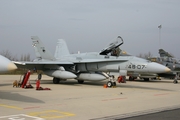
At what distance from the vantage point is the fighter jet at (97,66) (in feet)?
48.9

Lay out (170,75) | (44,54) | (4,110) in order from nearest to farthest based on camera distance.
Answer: (4,110) < (44,54) < (170,75)

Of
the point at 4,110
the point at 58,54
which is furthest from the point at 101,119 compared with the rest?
the point at 58,54

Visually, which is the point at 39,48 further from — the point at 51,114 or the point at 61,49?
the point at 51,114

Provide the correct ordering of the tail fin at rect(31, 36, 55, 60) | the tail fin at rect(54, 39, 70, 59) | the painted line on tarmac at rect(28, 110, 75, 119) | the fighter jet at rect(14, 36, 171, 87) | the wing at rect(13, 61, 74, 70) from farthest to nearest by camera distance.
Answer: the tail fin at rect(54, 39, 70, 59) → the tail fin at rect(31, 36, 55, 60) → the wing at rect(13, 61, 74, 70) → the fighter jet at rect(14, 36, 171, 87) → the painted line on tarmac at rect(28, 110, 75, 119)

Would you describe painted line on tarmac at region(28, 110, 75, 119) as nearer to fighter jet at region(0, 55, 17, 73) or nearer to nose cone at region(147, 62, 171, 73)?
fighter jet at region(0, 55, 17, 73)

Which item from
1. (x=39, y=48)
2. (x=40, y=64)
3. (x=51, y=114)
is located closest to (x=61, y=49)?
(x=39, y=48)

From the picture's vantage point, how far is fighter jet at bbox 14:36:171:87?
14914 mm

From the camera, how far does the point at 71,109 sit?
297 inches

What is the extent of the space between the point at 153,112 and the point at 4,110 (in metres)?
4.26

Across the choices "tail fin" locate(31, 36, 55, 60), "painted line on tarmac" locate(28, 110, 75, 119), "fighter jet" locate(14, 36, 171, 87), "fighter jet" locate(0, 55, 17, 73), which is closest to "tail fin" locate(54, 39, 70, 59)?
"tail fin" locate(31, 36, 55, 60)

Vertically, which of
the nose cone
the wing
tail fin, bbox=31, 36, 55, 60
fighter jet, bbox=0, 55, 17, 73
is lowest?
fighter jet, bbox=0, 55, 17, 73

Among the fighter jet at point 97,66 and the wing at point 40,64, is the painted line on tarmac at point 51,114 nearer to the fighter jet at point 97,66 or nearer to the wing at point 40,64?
the fighter jet at point 97,66

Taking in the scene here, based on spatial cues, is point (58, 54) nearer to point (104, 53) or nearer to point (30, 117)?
point (104, 53)

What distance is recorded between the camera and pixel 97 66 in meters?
16.5
